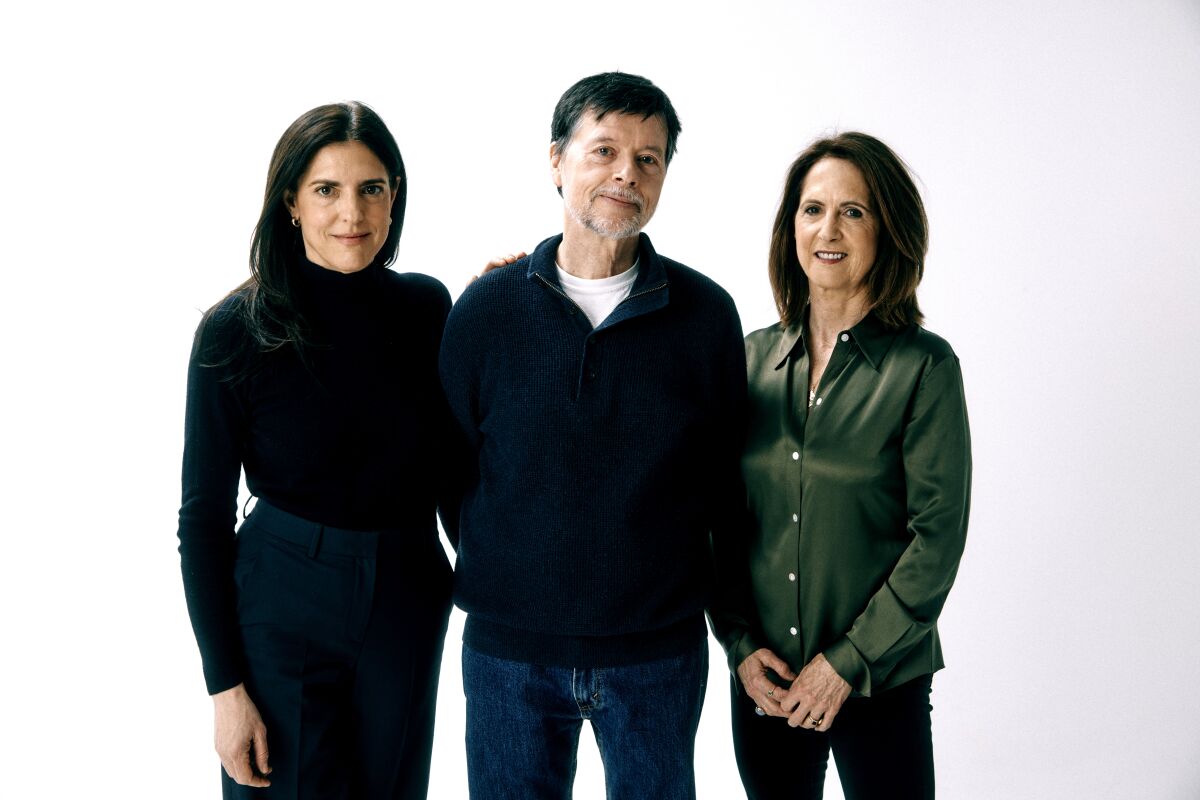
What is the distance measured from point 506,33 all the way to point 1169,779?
9.78 feet

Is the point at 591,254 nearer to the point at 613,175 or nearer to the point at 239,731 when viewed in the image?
the point at 613,175

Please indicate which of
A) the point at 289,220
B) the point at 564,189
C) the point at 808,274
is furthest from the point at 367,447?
the point at 808,274

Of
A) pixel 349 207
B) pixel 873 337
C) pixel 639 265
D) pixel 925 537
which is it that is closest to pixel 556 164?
pixel 639 265

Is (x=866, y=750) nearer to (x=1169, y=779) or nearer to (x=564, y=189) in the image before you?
(x=564, y=189)

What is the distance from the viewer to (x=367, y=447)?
1.83m

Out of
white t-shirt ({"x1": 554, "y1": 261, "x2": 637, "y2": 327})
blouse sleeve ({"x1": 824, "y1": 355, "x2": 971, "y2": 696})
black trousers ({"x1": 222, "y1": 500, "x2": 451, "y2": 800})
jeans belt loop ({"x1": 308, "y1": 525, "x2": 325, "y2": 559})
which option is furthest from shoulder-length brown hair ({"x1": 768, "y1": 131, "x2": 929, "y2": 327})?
jeans belt loop ({"x1": 308, "y1": 525, "x2": 325, "y2": 559})

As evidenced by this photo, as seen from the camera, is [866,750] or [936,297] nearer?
[866,750]

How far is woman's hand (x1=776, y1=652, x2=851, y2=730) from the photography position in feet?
5.82

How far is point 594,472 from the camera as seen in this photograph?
176cm

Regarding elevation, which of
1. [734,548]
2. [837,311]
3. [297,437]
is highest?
[837,311]

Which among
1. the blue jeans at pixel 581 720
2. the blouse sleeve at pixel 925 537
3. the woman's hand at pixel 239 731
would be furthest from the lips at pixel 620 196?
the woman's hand at pixel 239 731

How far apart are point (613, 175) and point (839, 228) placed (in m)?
0.41

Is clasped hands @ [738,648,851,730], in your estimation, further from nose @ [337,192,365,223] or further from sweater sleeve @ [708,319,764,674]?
nose @ [337,192,365,223]

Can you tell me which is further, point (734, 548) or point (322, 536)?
point (734, 548)
